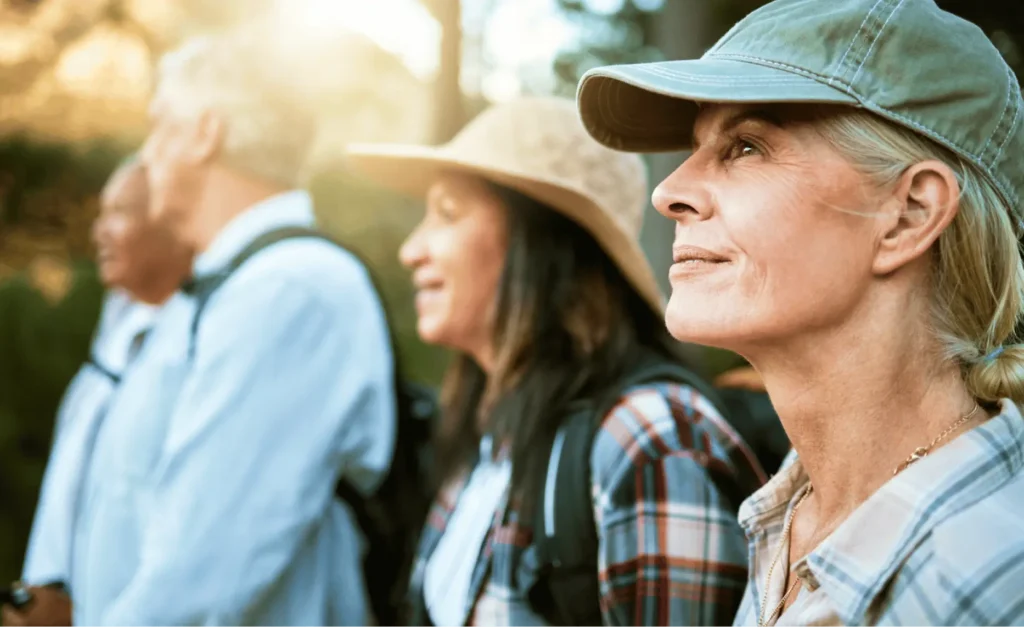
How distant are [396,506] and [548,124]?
1.20 metres

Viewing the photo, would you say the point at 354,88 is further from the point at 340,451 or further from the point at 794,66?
the point at 794,66

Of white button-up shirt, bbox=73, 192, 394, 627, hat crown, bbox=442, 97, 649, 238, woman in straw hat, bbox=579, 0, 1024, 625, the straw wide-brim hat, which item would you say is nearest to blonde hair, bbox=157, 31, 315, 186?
white button-up shirt, bbox=73, 192, 394, 627

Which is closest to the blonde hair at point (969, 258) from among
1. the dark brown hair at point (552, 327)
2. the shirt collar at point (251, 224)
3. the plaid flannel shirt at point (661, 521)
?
the plaid flannel shirt at point (661, 521)

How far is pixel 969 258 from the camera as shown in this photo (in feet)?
4.79

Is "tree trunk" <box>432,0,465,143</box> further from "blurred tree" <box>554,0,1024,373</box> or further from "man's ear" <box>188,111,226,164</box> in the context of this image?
"man's ear" <box>188,111,226,164</box>

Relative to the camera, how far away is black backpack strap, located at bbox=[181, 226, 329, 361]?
2.76 metres

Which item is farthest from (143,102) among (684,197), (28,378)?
(684,197)

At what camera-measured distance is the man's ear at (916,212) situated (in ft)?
4.63

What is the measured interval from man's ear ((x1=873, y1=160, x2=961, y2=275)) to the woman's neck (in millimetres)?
92

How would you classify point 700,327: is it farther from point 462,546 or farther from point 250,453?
point 250,453

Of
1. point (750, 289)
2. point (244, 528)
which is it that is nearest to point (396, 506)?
point (244, 528)

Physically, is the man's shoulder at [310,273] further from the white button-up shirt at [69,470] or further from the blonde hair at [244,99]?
the white button-up shirt at [69,470]

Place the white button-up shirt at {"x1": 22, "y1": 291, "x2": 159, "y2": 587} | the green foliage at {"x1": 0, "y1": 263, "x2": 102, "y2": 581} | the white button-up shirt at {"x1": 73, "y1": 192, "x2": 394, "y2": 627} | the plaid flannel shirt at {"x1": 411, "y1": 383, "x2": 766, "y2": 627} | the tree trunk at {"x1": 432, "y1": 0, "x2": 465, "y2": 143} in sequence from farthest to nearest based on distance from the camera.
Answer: the tree trunk at {"x1": 432, "y1": 0, "x2": 465, "y2": 143} → the green foliage at {"x1": 0, "y1": 263, "x2": 102, "y2": 581} → the white button-up shirt at {"x1": 22, "y1": 291, "x2": 159, "y2": 587} → the white button-up shirt at {"x1": 73, "y1": 192, "x2": 394, "y2": 627} → the plaid flannel shirt at {"x1": 411, "y1": 383, "x2": 766, "y2": 627}

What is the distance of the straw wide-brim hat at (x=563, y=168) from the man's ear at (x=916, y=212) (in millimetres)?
1082
